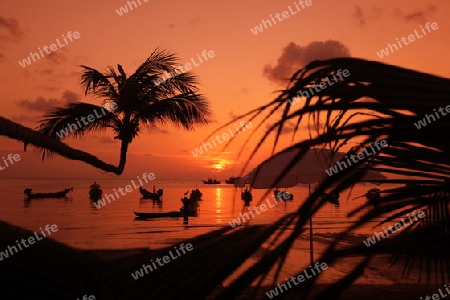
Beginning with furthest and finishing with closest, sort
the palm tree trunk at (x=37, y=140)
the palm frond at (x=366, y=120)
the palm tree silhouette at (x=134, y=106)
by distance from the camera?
the palm tree silhouette at (x=134, y=106)
the palm tree trunk at (x=37, y=140)
the palm frond at (x=366, y=120)

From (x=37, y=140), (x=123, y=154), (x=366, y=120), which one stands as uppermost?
(x=123, y=154)

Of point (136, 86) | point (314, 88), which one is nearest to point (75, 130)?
point (136, 86)

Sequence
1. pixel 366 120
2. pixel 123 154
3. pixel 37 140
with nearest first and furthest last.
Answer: pixel 366 120
pixel 37 140
pixel 123 154

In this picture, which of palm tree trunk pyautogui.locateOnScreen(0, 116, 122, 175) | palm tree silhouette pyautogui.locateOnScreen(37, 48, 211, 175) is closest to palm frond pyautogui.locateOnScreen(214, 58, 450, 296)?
palm tree trunk pyautogui.locateOnScreen(0, 116, 122, 175)

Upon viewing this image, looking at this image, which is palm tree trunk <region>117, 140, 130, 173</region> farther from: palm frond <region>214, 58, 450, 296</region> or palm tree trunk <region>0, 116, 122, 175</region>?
palm frond <region>214, 58, 450, 296</region>

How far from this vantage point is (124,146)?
7113 mm

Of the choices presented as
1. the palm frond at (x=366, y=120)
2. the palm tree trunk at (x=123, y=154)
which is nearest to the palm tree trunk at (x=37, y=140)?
the palm tree trunk at (x=123, y=154)

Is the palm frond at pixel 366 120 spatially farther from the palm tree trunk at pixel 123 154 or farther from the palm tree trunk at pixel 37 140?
the palm tree trunk at pixel 123 154

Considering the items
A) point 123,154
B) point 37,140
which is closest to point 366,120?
point 37,140

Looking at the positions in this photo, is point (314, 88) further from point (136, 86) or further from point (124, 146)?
point (136, 86)

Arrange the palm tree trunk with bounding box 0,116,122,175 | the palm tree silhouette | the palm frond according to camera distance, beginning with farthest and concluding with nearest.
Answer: the palm tree silhouette
the palm tree trunk with bounding box 0,116,122,175
the palm frond

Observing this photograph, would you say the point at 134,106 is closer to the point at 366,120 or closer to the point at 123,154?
the point at 123,154

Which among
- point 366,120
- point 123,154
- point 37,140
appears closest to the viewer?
point 366,120

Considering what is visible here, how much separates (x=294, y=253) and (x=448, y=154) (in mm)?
13567
